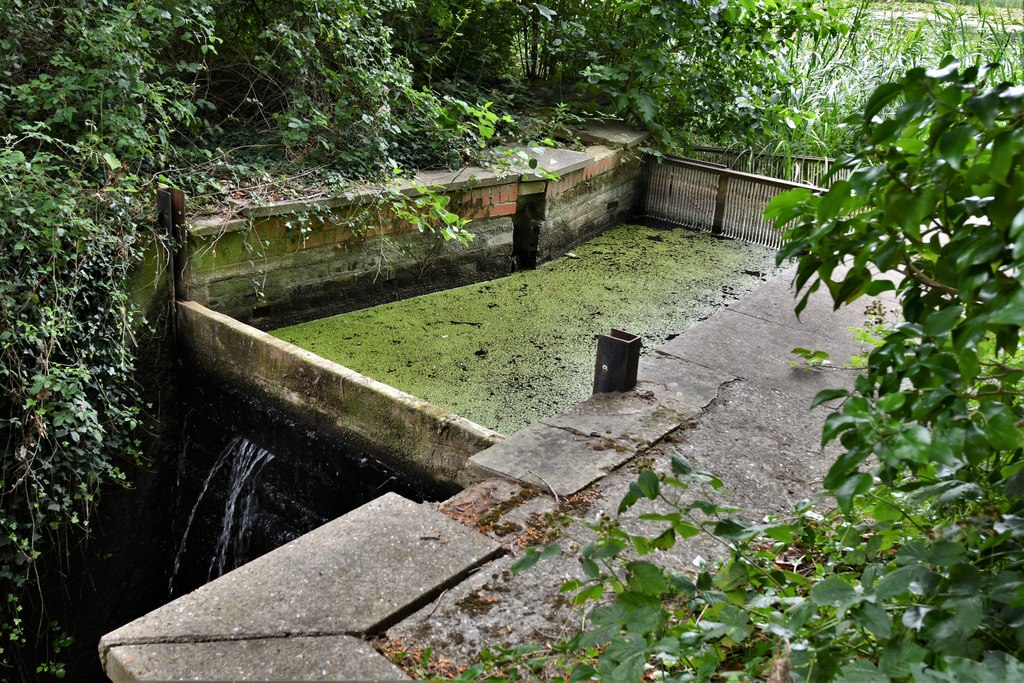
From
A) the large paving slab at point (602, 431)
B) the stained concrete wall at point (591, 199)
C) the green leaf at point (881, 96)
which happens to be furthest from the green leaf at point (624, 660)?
the stained concrete wall at point (591, 199)

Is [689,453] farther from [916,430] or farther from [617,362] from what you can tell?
[916,430]

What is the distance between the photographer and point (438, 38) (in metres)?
6.63

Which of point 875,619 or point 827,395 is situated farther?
point 827,395

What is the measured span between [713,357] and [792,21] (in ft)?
→ 13.4

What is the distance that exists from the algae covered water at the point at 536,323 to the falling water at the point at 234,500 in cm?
64

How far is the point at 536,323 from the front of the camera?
207 inches

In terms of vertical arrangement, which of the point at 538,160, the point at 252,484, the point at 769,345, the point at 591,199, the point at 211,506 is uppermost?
the point at 538,160

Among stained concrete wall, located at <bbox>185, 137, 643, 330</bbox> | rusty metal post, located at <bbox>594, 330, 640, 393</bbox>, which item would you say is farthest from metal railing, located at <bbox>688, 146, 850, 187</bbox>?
rusty metal post, located at <bbox>594, 330, 640, 393</bbox>

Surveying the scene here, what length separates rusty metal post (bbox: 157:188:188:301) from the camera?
4293mm

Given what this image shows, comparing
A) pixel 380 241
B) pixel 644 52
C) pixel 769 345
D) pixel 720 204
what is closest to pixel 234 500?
pixel 380 241

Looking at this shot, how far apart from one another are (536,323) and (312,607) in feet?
10.2

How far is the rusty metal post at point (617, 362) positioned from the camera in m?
3.42

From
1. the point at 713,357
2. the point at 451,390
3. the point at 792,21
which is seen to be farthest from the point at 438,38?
the point at 713,357

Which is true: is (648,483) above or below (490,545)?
above
